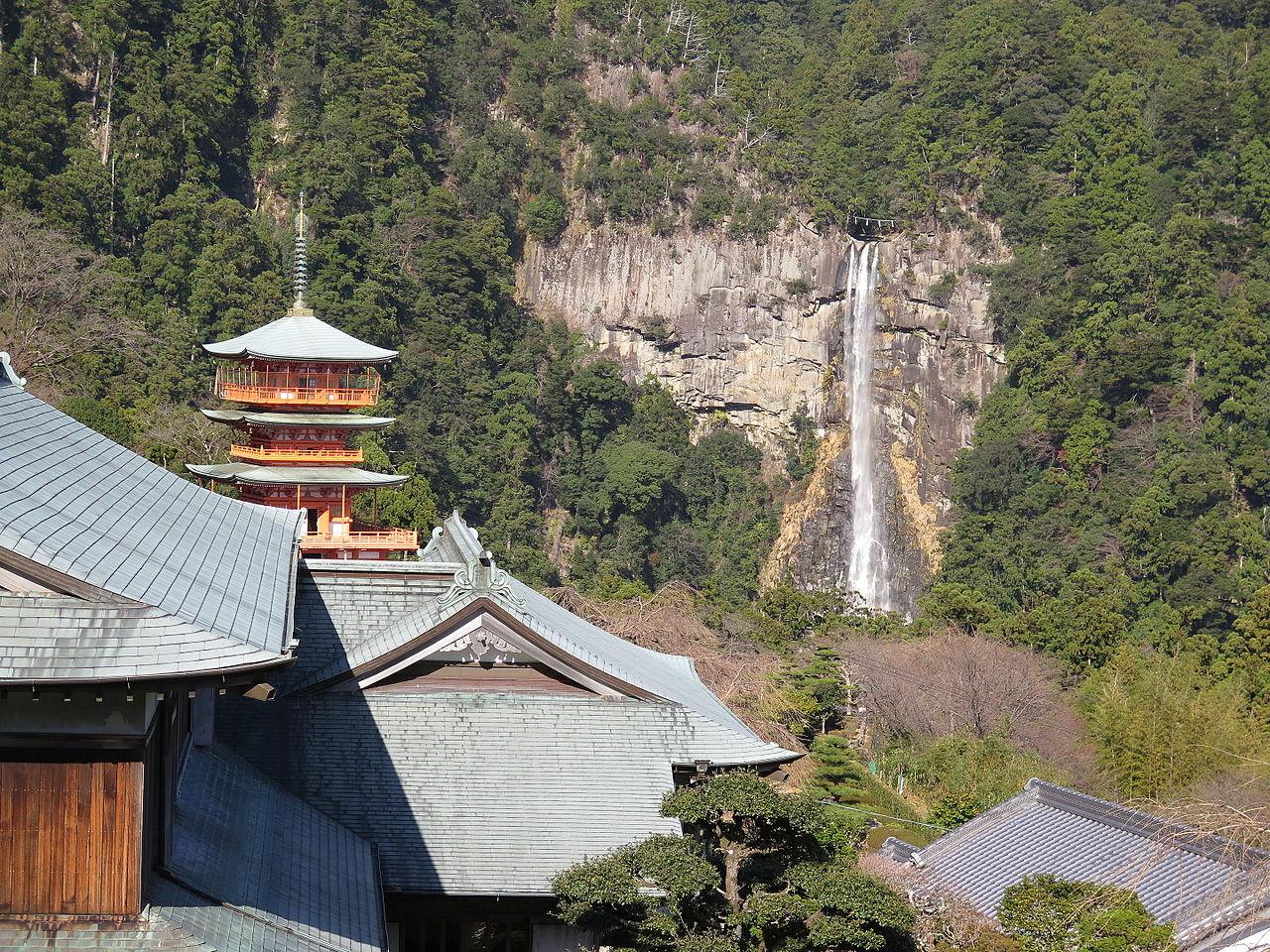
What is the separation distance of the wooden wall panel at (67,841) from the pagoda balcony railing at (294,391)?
800 inches

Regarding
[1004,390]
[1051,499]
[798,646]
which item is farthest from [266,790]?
[1004,390]

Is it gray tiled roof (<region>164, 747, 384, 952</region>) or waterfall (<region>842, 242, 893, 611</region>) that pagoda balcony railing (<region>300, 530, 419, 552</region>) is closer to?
gray tiled roof (<region>164, 747, 384, 952</region>)

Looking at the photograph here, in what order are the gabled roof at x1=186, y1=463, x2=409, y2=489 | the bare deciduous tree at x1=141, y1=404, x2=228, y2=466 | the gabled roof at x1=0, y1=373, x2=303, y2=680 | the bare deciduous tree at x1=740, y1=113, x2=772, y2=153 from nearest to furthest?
the gabled roof at x1=0, y1=373, x2=303, y2=680
the gabled roof at x1=186, y1=463, x2=409, y2=489
the bare deciduous tree at x1=141, y1=404, x2=228, y2=466
the bare deciduous tree at x1=740, y1=113, x2=772, y2=153

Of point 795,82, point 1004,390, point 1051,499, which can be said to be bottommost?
point 1051,499

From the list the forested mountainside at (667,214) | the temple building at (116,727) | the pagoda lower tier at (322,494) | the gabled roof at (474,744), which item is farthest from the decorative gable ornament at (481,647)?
the forested mountainside at (667,214)

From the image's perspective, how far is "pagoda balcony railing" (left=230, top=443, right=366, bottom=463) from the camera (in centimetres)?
2698

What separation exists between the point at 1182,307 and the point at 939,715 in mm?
31845

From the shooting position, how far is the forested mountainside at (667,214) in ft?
155

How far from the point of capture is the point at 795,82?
68438mm

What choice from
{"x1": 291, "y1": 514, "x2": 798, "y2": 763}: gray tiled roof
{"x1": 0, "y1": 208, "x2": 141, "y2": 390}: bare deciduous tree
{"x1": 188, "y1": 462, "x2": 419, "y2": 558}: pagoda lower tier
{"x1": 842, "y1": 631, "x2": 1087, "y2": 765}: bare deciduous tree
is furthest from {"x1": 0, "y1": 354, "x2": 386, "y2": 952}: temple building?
{"x1": 0, "y1": 208, "x2": 141, "y2": 390}: bare deciduous tree

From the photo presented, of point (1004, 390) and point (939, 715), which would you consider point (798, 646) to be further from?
point (1004, 390)

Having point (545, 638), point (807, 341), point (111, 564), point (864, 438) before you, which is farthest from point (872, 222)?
point (111, 564)

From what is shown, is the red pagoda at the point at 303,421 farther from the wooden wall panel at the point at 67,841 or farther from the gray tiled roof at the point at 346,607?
the wooden wall panel at the point at 67,841

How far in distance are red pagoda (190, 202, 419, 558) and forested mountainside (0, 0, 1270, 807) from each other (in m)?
10.2
